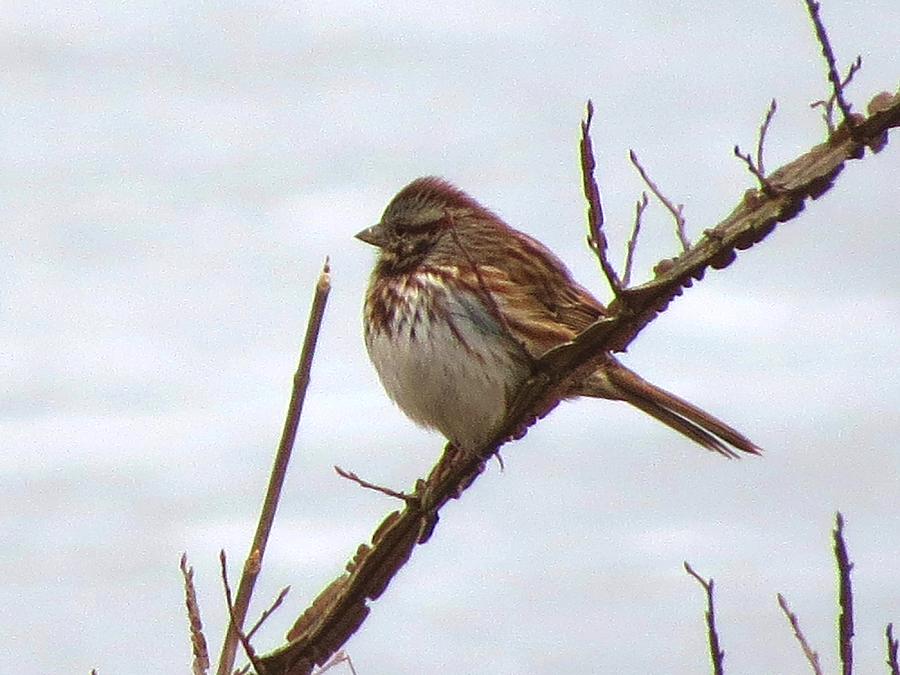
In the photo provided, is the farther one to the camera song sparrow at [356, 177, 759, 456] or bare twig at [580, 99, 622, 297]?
song sparrow at [356, 177, 759, 456]

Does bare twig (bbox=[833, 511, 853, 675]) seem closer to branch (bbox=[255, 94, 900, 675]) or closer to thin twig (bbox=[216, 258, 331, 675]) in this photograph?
branch (bbox=[255, 94, 900, 675])

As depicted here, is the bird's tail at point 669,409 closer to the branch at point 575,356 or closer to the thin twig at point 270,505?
the branch at point 575,356

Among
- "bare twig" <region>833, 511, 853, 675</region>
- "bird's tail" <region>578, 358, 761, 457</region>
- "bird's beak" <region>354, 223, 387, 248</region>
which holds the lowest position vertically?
"bare twig" <region>833, 511, 853, 675</region>

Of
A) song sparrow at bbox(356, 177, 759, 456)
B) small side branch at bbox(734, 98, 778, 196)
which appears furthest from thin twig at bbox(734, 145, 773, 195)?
song sparrow at bbox(356, 177, 759, 456)

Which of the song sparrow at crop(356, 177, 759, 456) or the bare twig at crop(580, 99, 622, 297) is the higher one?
the song sparrow at crop(356, 177, 759, 456)

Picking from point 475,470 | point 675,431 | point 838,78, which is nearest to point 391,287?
point 675,431

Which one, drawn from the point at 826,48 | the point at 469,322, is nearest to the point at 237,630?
the point at 826,48
